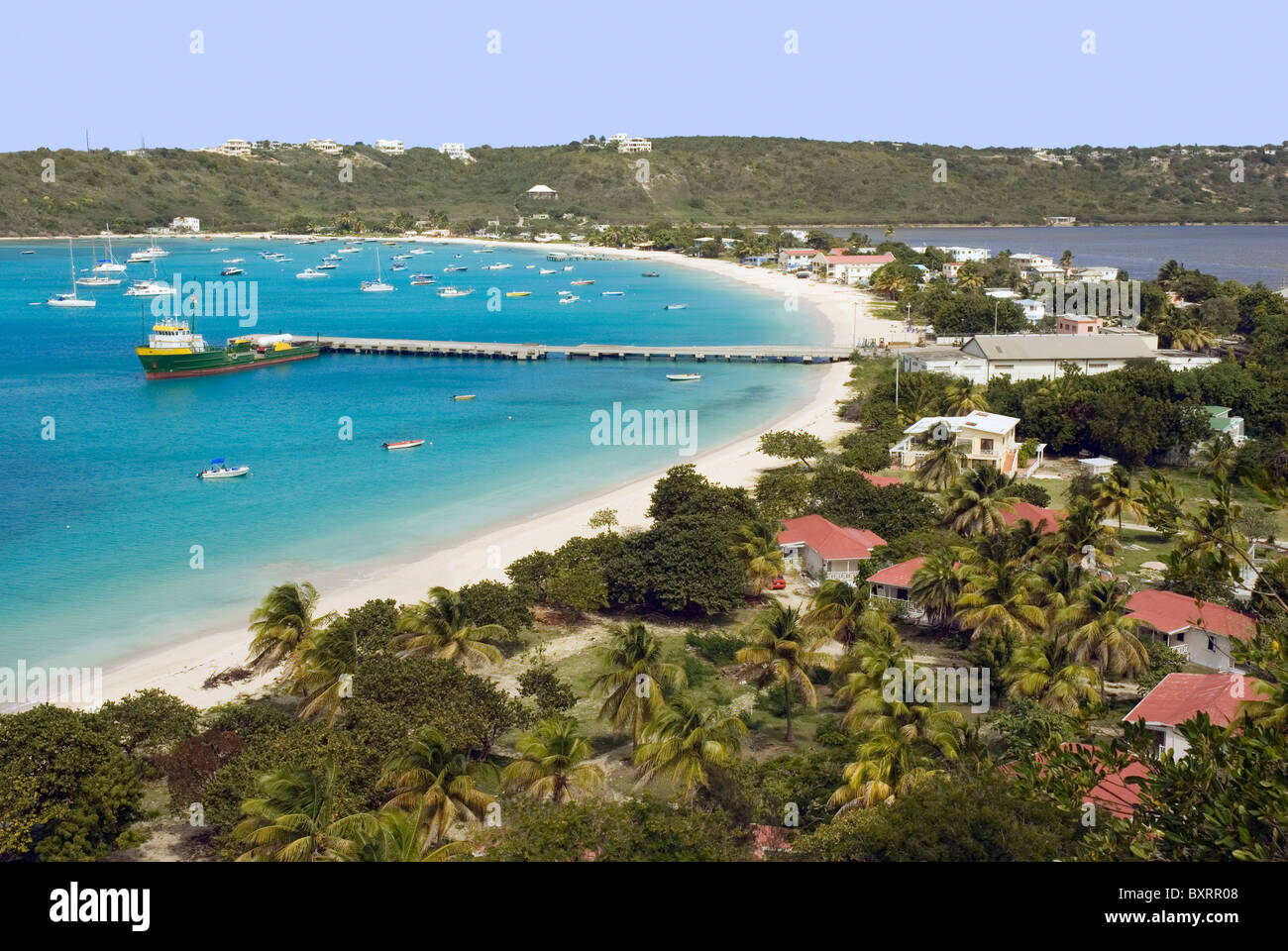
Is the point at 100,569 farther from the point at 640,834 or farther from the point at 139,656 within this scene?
the point at 640,834

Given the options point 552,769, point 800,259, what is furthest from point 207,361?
point 800,259

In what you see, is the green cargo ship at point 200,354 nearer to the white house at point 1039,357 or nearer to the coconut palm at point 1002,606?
the white house at point 1039,357

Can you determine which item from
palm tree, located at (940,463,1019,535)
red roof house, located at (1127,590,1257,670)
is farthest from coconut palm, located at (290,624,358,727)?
palm tree, located at (940,463,1019,535)

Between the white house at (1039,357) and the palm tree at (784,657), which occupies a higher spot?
the white house at (1039,357)

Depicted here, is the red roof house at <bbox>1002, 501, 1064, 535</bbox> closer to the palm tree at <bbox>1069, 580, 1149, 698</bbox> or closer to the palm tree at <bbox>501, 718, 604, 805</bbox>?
the palm tree at <bbox>1069, 580, 1149, 698</bbox>

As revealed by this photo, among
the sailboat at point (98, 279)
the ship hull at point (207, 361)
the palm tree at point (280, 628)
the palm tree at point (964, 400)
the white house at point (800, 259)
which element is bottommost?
the palm tree at point (280, 628)

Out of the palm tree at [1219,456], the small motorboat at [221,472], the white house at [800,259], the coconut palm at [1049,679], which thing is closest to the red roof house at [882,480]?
the palm tree at [1219,456]
